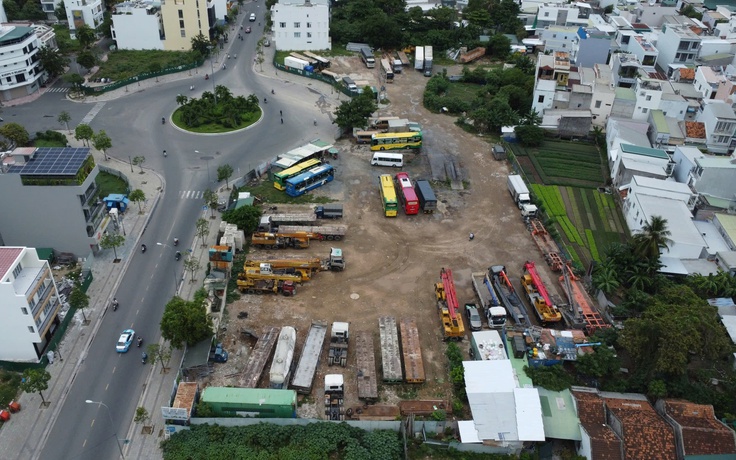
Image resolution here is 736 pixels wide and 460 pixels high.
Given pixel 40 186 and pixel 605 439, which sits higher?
pixel 40 186

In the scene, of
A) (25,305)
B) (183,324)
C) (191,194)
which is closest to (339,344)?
(183,324)

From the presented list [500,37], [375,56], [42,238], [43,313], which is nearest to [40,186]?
[42,238]

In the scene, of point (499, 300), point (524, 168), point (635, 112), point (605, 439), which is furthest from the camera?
point (635, 112)

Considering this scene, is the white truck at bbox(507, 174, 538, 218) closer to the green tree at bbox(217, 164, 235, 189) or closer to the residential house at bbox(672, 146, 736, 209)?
the residential house at bbox(672, 146, 736, 209)

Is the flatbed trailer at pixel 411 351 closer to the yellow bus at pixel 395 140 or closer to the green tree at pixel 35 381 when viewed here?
the green tree at pixel 35 381

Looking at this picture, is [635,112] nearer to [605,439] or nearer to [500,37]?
[500,37]

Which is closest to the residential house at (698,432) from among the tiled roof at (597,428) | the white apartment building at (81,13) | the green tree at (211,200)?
the tiled roof at (597,428)
